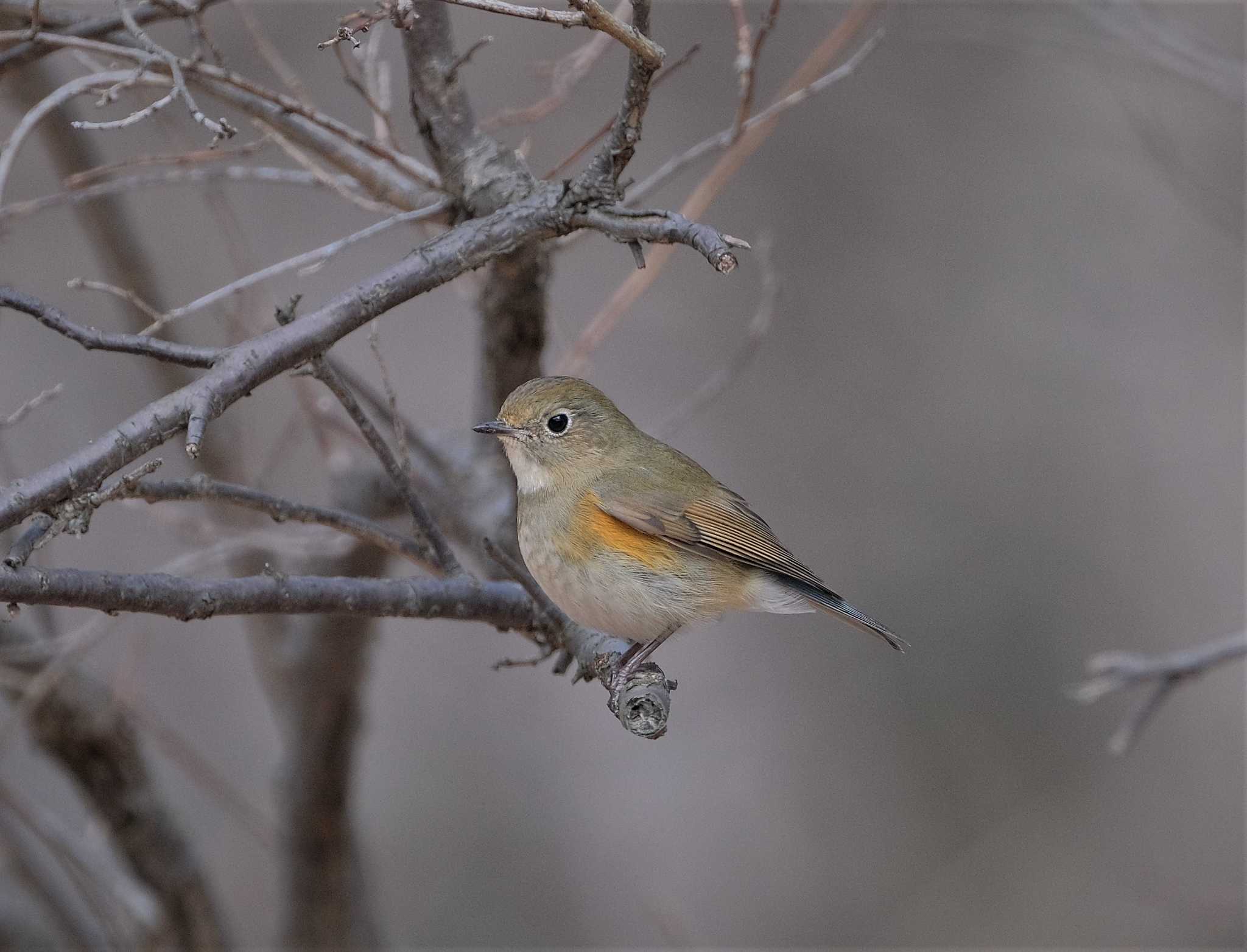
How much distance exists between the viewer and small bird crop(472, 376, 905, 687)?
2.56 meters

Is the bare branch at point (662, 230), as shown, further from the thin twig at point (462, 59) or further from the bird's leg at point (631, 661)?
the bird's leg at point (631, 661)

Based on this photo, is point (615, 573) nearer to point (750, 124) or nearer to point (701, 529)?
point (701, 529)

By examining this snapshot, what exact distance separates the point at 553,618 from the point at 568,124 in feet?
13.3

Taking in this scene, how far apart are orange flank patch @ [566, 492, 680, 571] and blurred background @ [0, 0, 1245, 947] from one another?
281cm

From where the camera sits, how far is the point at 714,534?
2.73 meters

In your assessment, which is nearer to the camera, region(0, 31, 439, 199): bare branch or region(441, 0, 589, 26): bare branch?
region(441, 0, 589, 26): bare branch

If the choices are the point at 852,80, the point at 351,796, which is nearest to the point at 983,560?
the point at 852,80

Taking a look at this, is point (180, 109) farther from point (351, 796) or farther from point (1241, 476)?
point (1241, 476)

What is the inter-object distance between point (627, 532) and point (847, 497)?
130 inches

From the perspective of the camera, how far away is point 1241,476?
5578mm

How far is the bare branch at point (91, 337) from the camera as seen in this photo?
171cm

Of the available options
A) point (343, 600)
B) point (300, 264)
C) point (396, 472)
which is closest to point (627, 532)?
point (396, 472)

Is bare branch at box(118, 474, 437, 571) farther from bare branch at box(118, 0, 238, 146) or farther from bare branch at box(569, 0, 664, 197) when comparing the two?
bare branch at box(569, 0, 664, 197)

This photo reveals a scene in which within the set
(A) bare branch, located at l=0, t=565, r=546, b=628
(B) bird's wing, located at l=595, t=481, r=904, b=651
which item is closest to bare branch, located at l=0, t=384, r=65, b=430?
(A) bare branch, located at l=0, t=565, r=546, b=628
